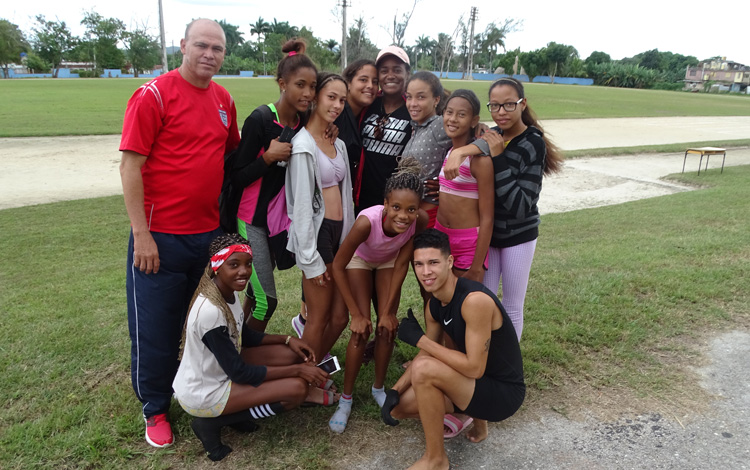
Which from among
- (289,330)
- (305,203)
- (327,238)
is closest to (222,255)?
(305,203)

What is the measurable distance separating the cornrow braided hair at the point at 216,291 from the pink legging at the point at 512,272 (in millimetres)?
1546

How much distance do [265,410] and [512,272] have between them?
5.46ft

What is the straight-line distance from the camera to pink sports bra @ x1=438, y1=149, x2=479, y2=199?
3.08m

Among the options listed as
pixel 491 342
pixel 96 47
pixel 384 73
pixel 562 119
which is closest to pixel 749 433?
pixel 491 342

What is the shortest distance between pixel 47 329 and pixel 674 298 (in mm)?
5401

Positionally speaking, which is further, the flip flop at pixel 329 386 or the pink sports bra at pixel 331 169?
the flip flop at pixel 329 386

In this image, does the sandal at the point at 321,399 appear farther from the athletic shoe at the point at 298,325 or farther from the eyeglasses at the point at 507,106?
the eyeglasses at the point at 507,106

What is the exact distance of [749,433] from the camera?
3.06 metres

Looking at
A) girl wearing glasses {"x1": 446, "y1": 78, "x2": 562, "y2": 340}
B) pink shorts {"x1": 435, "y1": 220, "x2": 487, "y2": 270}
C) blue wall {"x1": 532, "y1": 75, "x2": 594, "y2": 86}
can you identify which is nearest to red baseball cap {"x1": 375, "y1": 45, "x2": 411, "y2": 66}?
girl wearing glasses {"x1": 446, "y1": 78, "x2": 562, "y2": 340}

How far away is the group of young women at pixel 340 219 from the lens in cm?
285

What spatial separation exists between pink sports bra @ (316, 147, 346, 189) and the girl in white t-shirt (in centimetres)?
63

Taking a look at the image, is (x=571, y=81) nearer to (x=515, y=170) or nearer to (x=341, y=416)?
(x=515, y=170)

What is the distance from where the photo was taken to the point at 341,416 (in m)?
3.14

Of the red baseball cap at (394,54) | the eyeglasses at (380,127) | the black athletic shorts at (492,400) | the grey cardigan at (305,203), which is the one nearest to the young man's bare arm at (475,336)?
the black athletic shorts at (492,400)
